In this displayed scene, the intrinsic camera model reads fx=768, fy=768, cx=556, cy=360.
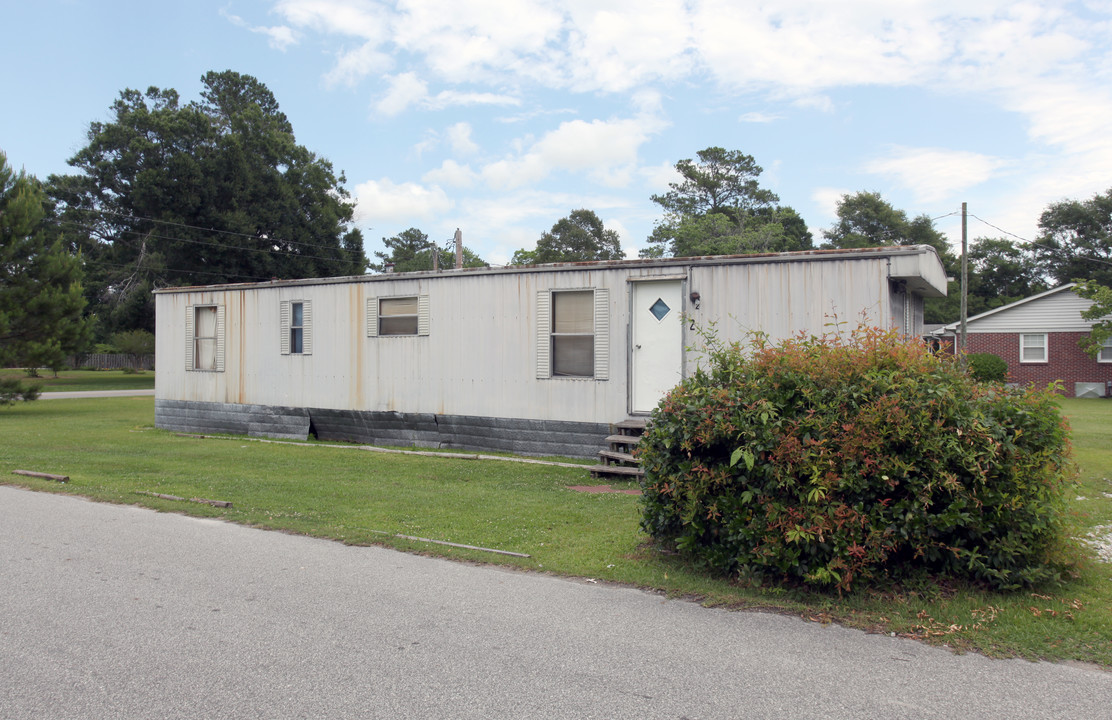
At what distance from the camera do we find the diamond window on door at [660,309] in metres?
11.1

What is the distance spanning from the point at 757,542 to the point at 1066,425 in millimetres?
2165

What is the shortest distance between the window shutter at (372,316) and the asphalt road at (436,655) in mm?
8157

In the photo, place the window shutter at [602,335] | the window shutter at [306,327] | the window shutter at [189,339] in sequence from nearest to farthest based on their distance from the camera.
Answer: the window shutter at [602,335] < the window shutter at [306,327] < the window shutter at [189,339]

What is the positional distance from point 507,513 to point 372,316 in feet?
23.1

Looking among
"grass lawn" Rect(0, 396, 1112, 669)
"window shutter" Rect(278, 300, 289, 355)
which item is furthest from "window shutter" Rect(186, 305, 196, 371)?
"window shutter" Rect(278, 300, 289, 355)

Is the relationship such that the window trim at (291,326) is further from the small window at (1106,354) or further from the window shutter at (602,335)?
the small window at (1106,354)

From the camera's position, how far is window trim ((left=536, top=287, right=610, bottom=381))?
1146 cm

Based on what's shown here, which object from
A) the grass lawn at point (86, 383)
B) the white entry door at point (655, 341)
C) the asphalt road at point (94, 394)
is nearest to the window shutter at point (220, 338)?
the white entry door at point (655, 341)

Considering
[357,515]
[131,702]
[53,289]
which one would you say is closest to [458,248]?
[53,289]

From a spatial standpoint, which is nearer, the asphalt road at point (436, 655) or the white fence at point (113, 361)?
the asphalt road at point (436, 655)

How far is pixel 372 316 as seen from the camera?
13.6m

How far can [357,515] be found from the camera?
7387 millimetres

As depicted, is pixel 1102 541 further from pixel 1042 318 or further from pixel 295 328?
pixel 1042 318

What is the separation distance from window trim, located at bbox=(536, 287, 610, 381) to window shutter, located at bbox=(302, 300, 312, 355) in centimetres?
485
